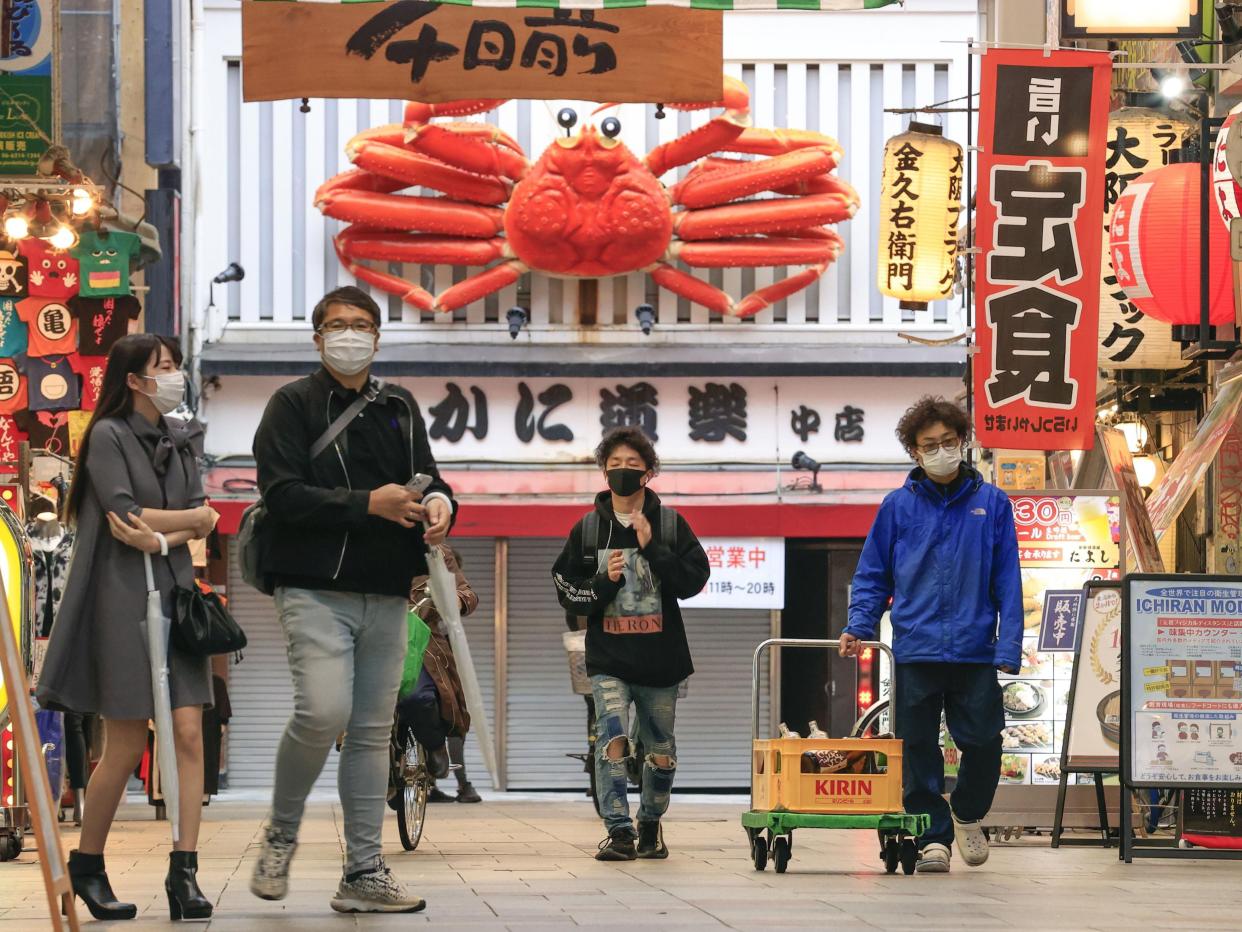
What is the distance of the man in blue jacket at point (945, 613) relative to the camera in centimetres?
909

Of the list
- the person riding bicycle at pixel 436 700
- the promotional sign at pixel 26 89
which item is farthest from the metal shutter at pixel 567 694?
the person riding bicycle at pixel 436 700

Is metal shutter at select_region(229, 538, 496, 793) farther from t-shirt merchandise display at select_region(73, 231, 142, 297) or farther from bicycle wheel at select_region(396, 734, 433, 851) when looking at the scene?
bicycle wheel at select_region(396, 734, 433, 851)

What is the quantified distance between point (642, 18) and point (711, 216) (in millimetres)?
13596

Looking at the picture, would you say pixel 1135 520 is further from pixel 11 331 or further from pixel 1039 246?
pixel 11 331

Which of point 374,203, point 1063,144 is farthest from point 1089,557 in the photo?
point 374,203

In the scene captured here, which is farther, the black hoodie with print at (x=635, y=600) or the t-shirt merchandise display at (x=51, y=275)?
the t-shirt merchandise display at (x=51, y=275)

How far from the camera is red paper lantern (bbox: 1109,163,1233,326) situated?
1280cm

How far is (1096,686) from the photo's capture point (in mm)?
11664

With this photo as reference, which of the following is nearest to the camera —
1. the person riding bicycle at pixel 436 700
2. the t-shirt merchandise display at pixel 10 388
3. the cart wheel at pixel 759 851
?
the cart wheel at pixel 759 851

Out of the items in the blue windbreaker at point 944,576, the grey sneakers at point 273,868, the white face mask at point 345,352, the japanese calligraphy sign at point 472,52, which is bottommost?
the grey sneakers at point 273,868

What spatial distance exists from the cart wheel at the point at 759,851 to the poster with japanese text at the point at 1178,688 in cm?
196

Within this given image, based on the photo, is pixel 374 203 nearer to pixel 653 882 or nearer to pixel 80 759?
pixel 80 759

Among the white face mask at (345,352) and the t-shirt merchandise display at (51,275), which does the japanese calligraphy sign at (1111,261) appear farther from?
the t-shirt merchandise display at (51,275)

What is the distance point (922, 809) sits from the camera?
924cm
